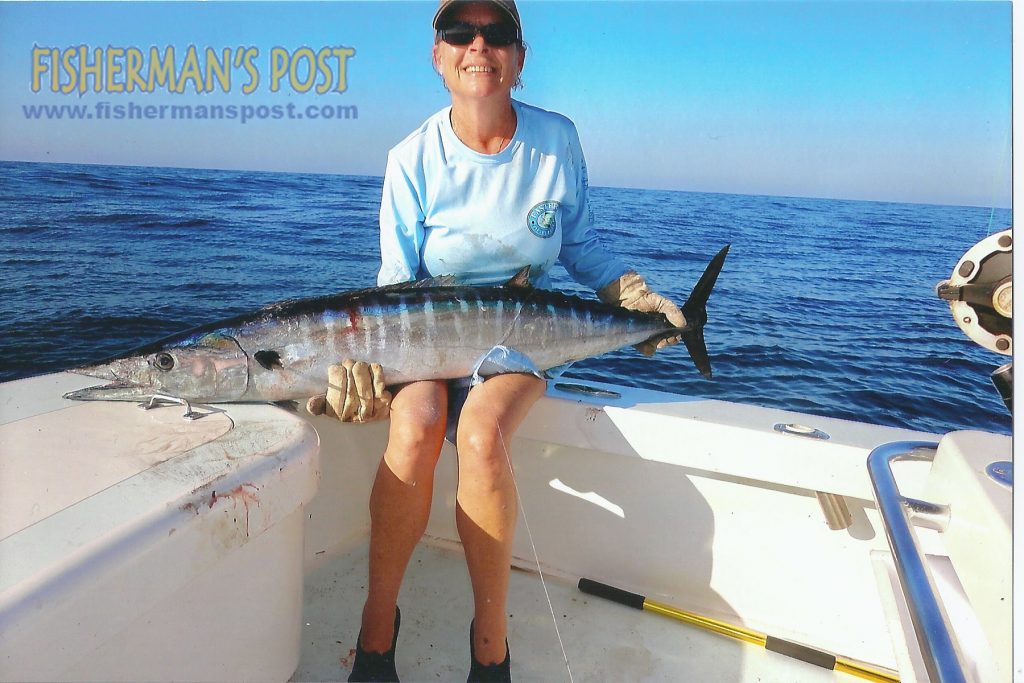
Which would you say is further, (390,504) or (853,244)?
(853,244)

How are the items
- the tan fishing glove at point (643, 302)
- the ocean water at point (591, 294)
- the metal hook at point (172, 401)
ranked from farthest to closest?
the ocean water at point (591, 294), the tan fishing glove at point (643, 302), the metal hook at point (172, 401)

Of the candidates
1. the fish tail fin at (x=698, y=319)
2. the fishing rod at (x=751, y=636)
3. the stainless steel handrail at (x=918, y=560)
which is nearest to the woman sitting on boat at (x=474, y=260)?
the fish tail fin at (x=698, y=319)

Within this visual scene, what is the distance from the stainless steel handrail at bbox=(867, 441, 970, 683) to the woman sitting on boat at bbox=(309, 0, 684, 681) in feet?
2.79

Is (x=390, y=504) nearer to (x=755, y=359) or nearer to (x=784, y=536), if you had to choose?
(x=784, y=536)

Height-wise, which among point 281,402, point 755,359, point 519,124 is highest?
point 519,124

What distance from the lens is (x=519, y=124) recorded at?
2.33 m

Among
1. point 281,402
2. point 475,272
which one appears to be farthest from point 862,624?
point 281,402

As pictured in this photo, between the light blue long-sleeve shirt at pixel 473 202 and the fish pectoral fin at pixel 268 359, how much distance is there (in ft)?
1.56

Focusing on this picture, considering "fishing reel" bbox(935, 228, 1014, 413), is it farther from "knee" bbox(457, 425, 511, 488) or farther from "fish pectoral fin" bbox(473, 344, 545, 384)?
"fish pectoral fin" bbox(473, 344, 545, 384)

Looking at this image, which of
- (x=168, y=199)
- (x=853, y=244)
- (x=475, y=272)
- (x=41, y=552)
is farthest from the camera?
(x=853, y=244)

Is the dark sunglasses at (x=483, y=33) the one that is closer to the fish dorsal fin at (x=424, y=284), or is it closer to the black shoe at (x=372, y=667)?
the fish dorsal fin at (x=424, y=284)

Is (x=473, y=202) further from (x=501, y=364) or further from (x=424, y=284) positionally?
(x=501, y=364)

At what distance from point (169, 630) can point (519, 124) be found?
5.76 feet

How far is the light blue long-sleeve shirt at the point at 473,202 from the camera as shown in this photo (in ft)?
7.34
